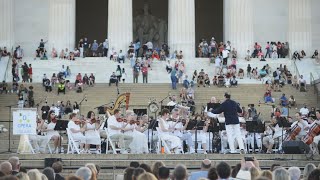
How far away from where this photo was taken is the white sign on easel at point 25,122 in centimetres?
3098

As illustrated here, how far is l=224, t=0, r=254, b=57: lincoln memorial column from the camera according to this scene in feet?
202

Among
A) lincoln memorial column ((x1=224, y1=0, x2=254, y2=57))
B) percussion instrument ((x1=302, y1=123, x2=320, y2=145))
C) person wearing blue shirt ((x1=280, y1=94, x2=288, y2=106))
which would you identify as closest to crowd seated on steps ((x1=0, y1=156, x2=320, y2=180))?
percussion instrument ((x1=302, y1=123, x2=320, y2=145))

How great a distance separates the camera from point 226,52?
58.9 meters

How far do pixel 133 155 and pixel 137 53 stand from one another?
34.4m

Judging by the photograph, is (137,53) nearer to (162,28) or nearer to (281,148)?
(162,28)

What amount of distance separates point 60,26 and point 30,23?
417cm

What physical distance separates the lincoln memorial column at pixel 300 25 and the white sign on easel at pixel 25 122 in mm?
34919

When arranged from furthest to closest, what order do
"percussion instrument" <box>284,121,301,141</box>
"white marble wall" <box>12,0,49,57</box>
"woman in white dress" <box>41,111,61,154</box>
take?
"white marble wall" <box>12,0,49,57</box> < "woman in white dress" <box>41,111,61,154</box> < "percussion instrument" <box>284,121,301,141</box>

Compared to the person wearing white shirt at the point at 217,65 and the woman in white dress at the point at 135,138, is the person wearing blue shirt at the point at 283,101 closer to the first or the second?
the person wearing white shirt at the point at 217,65

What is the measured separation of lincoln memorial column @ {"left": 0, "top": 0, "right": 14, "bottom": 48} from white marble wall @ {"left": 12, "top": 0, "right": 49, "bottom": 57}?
2044 mm

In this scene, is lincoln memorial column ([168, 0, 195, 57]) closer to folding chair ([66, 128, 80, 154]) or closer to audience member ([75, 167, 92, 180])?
folding chair ([66, 128, 80, 154])

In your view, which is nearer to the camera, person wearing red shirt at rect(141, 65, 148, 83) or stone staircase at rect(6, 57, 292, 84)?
person wearing red shirt at rect(141, 65, 148, 83)

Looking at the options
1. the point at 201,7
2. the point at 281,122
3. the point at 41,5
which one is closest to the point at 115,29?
the point at 41,5

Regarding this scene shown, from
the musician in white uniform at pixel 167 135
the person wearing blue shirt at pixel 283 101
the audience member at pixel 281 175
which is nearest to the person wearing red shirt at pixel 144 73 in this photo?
the person wearing blue shirt at pixel 283 101
